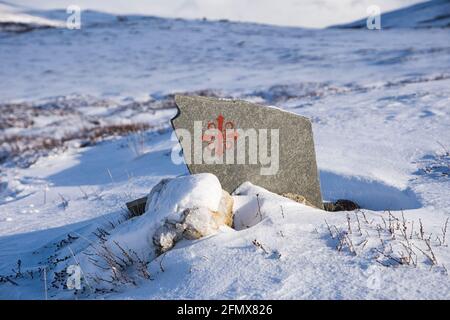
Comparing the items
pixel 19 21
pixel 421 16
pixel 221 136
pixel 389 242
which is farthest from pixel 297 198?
pixel 19 21

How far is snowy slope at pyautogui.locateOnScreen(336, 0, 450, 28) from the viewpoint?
4410 cm

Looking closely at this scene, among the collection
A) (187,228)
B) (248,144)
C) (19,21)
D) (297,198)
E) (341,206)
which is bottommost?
(341,206)

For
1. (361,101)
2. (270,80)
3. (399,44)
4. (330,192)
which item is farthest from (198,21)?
(330,192)

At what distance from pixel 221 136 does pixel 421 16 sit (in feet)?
172

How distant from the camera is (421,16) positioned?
49.1 m

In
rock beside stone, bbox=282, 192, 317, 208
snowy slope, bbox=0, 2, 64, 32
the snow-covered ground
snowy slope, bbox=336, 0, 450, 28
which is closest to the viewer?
the snow-covered ground

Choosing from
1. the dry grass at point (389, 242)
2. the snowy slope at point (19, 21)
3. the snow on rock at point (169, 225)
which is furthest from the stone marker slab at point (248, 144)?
the snowy slope at point (19, 21)

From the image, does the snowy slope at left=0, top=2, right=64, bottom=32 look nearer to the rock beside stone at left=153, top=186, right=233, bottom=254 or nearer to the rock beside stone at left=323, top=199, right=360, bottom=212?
the rock beside stone at left=323, top=199, right=360, bottom=212

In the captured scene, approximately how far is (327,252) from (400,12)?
6175 cm

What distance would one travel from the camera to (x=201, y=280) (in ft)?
8.66

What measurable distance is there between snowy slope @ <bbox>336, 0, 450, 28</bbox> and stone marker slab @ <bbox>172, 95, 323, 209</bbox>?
4207 centimetres

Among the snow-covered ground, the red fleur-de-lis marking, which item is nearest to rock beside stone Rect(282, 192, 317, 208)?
the snow-covered ground

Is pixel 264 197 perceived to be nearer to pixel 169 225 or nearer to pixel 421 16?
pixel 169 225
